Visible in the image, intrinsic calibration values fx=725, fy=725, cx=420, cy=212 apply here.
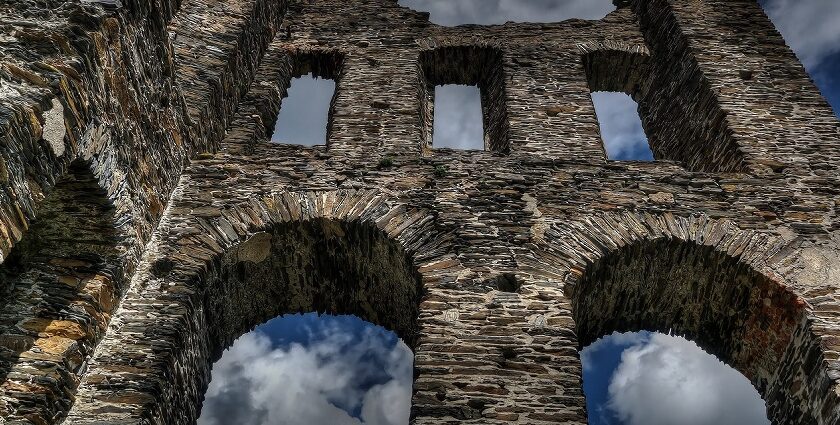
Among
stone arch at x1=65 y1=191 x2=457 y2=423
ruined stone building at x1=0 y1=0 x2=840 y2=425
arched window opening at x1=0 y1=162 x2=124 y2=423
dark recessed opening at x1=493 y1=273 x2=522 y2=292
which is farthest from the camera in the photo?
dark recessed opening at x1=493 y1=273 x2=522 y2=292

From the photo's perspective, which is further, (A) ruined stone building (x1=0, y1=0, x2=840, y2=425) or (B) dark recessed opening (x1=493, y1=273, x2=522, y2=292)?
(B) dark recessed opening (x1=493, y1=273, x2=522, y2=292)

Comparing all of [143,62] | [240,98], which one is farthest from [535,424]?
[240,98]

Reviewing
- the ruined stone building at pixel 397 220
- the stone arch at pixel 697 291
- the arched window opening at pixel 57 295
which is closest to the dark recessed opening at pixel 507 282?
the ruined stone building at pixel 397 220

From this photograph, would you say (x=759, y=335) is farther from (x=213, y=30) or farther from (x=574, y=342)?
(x=213, y=30)

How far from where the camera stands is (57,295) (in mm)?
4918

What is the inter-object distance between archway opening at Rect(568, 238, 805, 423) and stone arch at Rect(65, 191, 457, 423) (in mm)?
1435

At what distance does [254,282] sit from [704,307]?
3.83m

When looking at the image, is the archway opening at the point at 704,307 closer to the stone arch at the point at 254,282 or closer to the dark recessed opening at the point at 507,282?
the dark recessed opening at the point at 507,282

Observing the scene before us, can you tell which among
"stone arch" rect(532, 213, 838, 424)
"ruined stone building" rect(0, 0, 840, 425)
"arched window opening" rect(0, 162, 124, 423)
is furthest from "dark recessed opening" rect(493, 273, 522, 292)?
"arched window opening" rect(0, 162, 124, 423)

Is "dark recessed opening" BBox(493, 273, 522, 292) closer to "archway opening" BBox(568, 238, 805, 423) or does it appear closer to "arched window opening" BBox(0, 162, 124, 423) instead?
"archway opening" BBox(568, 238, 805, 423)

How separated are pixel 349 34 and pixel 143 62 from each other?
387 cm

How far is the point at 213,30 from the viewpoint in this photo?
314 inches

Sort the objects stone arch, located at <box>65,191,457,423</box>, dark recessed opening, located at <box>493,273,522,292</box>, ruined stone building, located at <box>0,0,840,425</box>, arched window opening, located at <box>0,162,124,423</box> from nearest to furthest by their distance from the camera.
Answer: arched window opening, located at <box>0,162,124,423</box>
ruined stone building, located at <box>0,0,840,425</box>
stone arch, located at <box>65,191,457,423</box>
dark recessed opening, located at <box>493,273,522,292</box>

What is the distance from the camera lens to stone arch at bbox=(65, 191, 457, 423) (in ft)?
16.0
